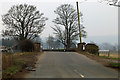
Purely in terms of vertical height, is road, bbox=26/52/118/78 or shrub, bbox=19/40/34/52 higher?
shrub, bbox=19/40/34/52

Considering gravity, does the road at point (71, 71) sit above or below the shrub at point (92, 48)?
below

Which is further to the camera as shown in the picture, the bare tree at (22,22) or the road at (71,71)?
the bare tree at (22,22)

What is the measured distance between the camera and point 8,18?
4444cm

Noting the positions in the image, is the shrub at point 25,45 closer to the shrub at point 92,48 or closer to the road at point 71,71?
the shrub at point 92,48

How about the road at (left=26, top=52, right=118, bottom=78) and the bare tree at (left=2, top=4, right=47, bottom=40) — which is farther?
the bare tree at (left=2, top=4, right=47, bottom=40)

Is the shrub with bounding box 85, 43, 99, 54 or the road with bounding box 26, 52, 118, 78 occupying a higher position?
the shrub with bounding box 85, 43, 99, 54

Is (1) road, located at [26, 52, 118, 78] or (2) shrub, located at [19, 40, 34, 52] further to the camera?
(2) shrub, located at [19, 40, 34, 52]

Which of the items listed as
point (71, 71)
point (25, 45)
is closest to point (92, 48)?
point (25, 45)

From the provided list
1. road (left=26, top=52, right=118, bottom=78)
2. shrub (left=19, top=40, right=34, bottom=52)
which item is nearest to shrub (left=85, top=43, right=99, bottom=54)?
shrub (left=19, top=40, right=34, bottom=52)

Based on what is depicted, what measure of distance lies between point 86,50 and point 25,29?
1468 cm

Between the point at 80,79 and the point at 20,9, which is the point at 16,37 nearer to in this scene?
the point at 20,9

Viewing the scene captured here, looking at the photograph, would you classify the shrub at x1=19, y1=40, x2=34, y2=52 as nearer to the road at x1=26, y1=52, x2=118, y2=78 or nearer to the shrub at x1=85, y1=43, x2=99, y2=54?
the shrub at x1=85, y1=43, x2=99, y2=54

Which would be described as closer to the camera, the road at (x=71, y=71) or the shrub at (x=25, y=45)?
the road at (x=71, y=71)

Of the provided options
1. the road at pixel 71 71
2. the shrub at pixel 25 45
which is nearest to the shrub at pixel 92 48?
the shrub at pixel 25 45
